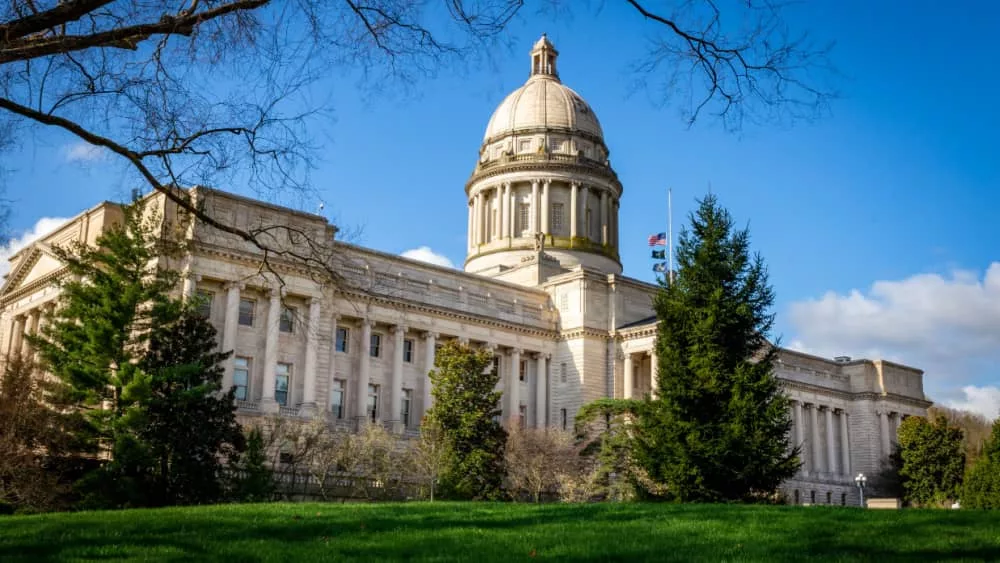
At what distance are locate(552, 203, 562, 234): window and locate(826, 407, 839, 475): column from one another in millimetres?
24744

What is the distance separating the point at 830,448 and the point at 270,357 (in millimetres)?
45257

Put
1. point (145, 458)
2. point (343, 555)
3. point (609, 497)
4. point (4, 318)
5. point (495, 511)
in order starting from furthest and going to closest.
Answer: point (4, 318) → point (609, 497) → point (145, 458) → point (495, 511) → point (343, 555)

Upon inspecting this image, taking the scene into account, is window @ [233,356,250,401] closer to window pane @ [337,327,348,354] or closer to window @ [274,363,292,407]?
window @ [274,363,292,407]

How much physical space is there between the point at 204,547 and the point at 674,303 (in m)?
23.5

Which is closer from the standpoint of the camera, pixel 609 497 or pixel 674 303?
pixel 674 303

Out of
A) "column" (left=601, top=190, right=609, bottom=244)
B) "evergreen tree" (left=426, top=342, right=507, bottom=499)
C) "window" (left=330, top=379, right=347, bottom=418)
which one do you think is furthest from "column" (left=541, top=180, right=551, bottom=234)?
"evergreen tree" (left=426, top=342, right=507, bottom=499)

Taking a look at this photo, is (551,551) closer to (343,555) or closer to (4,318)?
(343,555)

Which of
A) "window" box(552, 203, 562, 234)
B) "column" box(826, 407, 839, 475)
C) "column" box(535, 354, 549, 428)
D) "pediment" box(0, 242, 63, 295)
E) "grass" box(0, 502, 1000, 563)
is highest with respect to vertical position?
"window" box(552, 203, 562, 234)

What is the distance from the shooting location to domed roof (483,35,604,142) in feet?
271

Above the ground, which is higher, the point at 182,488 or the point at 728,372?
the point at 728,372

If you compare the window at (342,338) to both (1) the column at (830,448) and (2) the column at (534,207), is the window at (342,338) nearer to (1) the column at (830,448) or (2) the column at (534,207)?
(2) the column at (534,207)

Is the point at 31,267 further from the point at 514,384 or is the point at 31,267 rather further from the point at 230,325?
the point at 514,384

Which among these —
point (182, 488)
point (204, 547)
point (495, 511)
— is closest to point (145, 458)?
point (182, 488)

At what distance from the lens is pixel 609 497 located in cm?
4794
